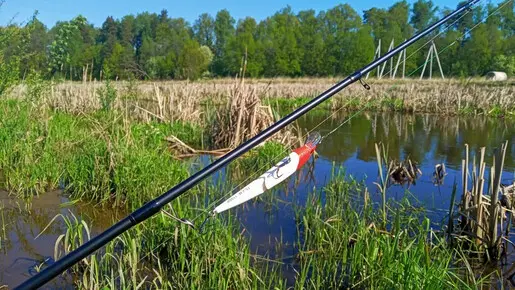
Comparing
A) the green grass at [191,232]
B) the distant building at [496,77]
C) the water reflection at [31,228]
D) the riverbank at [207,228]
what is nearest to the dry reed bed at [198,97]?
the riverbank at [207,228]

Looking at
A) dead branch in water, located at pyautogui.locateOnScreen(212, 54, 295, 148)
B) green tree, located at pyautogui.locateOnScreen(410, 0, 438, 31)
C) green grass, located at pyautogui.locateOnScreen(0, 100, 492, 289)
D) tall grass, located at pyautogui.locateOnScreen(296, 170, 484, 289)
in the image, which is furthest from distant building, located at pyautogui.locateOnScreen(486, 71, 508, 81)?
green tree, located at pyautogui.locateOnScreen(410, 0, 438, 31)

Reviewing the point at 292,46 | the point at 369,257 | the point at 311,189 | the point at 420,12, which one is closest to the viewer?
the point at 369,257

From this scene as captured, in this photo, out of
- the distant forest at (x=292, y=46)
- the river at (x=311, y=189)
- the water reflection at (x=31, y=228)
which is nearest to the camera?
the water reflection at (x=31, y=228)

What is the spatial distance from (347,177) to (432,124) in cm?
939

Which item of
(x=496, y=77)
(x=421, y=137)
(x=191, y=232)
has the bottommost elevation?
(x=421, y=137)

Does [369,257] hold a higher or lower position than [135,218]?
lower

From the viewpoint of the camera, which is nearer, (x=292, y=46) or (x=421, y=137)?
(x=421, y=137)

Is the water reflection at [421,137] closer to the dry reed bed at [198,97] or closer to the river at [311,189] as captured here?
the river at [311,189]

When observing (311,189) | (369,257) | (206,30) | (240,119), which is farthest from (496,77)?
(206,30)

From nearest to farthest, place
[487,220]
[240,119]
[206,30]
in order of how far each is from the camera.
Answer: [487,220] < [240,119] < [206,30]

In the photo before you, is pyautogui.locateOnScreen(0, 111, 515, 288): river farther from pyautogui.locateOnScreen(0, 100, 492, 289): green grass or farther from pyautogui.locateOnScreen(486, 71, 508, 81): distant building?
pyautogui.locateOnScreen(486, 71, 508, 81): distant building

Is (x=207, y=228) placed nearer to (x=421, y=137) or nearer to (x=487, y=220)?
(x=487, y=220)

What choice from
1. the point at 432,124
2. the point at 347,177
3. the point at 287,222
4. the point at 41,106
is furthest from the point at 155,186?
the point at 432,124

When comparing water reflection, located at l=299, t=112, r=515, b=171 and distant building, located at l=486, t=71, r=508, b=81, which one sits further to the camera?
distant building, located at l=486, t=71, r=508, b=81
